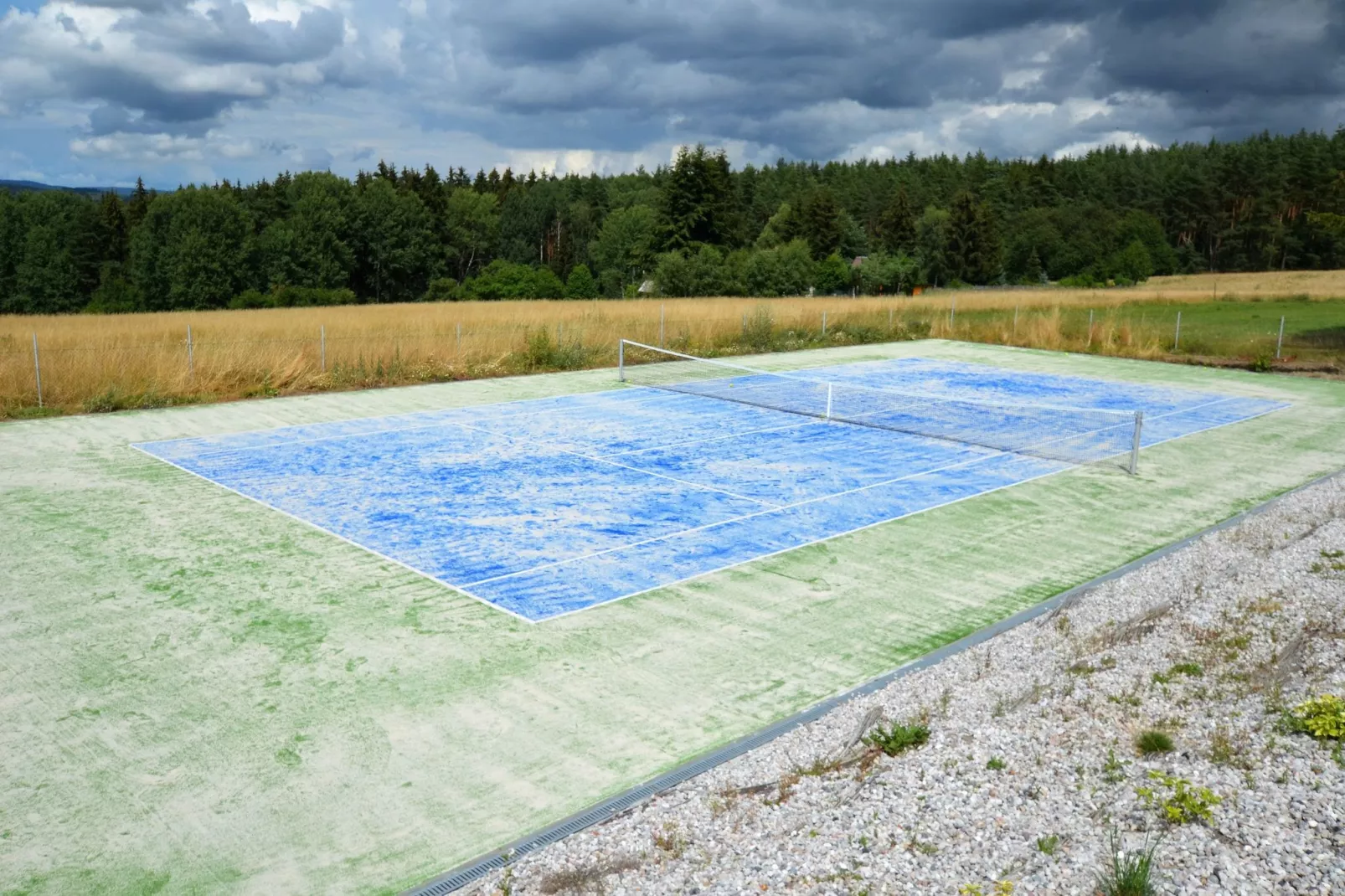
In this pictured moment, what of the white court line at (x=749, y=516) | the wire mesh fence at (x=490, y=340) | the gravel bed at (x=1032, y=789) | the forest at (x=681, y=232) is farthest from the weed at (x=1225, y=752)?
the forest at (x=681, y=232)

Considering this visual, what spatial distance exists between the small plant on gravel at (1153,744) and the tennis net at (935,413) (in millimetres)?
8765

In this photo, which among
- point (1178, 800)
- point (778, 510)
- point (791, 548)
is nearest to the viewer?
point (1178, 800)

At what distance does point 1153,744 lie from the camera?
5.48 m

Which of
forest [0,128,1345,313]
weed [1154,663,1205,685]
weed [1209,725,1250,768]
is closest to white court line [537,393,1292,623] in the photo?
weed [1154,663,1205,685]

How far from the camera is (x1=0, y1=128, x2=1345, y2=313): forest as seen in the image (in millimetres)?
68750

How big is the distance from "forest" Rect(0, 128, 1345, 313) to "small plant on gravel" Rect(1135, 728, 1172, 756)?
4845 cm

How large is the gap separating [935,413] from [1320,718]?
13979mm

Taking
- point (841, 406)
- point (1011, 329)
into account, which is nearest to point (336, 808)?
point (841, 406)

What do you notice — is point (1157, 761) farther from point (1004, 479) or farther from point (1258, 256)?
point (1258, 256)

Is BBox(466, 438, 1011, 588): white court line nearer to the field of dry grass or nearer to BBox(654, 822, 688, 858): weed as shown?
BBox(654, 822, 688, 858): weed

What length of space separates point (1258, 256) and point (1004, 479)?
327 feet

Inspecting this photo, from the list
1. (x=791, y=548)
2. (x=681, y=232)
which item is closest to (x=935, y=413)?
(x=791, y=548)

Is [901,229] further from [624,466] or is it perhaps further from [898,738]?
[898,738]

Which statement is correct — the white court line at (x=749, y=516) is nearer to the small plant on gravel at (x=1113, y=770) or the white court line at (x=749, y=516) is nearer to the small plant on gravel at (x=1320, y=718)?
the small plant on gravel at (x=1113, y=770)
